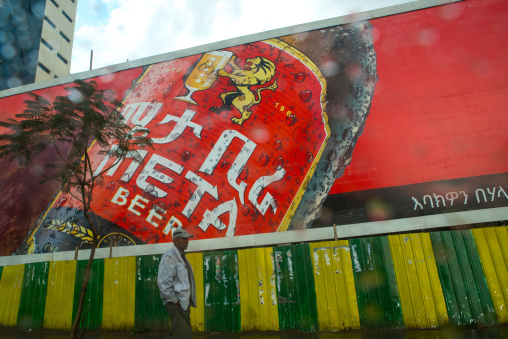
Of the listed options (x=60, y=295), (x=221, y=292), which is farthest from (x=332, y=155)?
(x=60, y=295)

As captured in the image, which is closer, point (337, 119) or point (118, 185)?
point (337, 119)

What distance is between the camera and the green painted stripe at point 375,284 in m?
6.16

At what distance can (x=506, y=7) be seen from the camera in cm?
1099

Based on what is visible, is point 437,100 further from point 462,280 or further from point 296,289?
point 296,289

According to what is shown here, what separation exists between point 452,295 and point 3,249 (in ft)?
46.3

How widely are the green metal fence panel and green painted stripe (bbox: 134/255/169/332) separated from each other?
554cm

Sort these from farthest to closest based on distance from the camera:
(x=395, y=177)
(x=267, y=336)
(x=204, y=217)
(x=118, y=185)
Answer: (x=118, y=185)
(x=204, y=217)
(x=395, y=177)
(x=267, y=336)

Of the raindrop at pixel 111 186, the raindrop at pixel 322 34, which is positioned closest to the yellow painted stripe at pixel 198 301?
the raindrop at pixel 111 186

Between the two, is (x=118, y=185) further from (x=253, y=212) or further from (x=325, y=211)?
(x=325, y=211)

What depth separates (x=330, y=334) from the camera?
6.20m

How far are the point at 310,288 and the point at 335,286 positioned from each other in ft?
1.61

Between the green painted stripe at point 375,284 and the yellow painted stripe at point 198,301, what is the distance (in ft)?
10.4

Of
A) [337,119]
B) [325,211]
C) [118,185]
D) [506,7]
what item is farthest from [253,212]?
[506,7]

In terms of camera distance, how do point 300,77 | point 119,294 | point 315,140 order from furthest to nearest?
point 300,77 → point 315,140 → point 119,294
